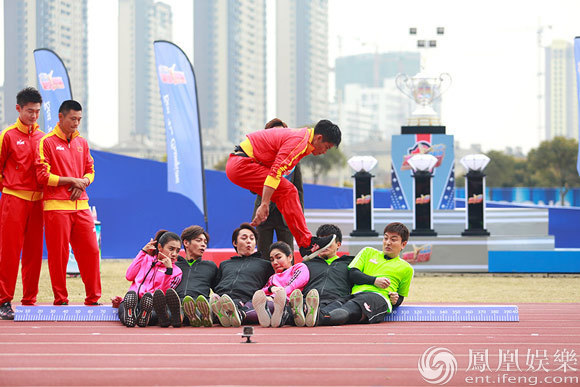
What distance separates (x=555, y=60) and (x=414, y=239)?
116 meters

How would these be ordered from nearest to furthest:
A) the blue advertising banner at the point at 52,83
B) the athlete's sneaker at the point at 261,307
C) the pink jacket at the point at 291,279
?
the athlete's sneaker at the point at 261,307 < the pink jacket at the point at 291,279 < the blue advertising banner at the point at 52,83

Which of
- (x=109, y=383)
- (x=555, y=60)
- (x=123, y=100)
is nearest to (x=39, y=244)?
(x=109, y=383)

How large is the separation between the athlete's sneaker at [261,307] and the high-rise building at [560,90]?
116 m

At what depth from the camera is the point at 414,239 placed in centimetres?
1286

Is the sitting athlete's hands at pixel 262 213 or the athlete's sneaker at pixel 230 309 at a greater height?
the sitting athlete's hands at pixel 262 213

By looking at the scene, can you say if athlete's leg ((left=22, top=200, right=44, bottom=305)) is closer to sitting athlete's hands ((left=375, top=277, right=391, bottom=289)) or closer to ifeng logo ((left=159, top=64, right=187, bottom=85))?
sitting athlete's hands ((left=375, top=277, right=391, bottom=289))

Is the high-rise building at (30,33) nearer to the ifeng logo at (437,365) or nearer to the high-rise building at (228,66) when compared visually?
the high-rise building at (228,66)

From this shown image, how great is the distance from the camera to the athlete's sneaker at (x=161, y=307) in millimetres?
5840

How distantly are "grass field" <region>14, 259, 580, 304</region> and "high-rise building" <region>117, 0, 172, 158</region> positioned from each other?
253ft

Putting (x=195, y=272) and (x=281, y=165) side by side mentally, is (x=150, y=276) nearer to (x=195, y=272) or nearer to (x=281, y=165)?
(x=195, y=272)

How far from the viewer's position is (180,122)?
527 inches

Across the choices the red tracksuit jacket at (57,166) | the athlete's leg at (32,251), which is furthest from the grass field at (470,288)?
the red tracksuit jacket at (57,166)

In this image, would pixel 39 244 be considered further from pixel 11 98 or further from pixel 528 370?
pixel 11 98

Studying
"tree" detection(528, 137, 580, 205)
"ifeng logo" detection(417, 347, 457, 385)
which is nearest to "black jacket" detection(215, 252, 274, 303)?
"ifeng logo" detection(417, 347, 457, 385)
